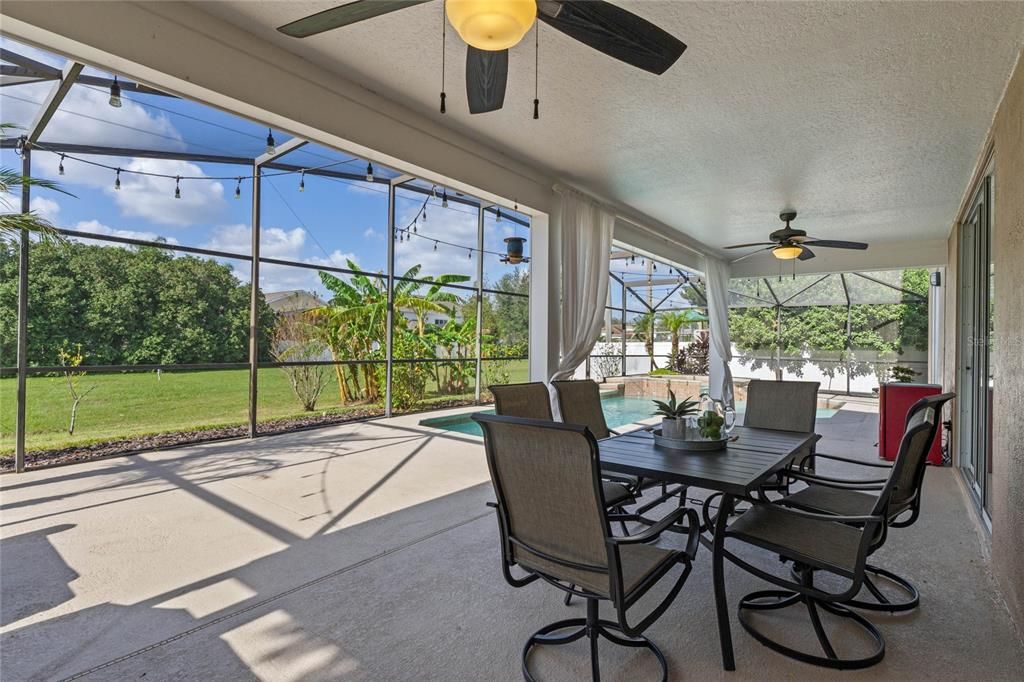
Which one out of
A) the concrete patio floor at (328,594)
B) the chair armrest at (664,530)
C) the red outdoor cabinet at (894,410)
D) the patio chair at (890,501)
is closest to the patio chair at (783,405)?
the patio chair at (890,501)

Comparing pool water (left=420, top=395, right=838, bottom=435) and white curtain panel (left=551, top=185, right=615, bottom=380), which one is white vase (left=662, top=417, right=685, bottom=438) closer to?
white curtain panel (left=551, top=185, right=615, bottom=380)

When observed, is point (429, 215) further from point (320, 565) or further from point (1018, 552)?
point (1018, 552)

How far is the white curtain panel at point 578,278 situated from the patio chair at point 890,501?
2474 millimetres

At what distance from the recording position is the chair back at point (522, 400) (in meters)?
2.96

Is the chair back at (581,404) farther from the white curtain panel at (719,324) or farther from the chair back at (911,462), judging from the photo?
the white curtain panel at (719,324)

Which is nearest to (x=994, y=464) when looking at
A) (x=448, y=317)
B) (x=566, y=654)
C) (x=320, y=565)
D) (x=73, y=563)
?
(x=566, y=654)

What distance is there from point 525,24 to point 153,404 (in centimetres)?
838

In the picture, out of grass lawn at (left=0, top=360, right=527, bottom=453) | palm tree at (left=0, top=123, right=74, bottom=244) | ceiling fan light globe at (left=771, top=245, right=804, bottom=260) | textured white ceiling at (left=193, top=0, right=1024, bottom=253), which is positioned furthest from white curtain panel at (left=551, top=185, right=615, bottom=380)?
grass lawn at (left=0, top=360, right=527, bottom=453)

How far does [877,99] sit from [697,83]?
48.0 inches

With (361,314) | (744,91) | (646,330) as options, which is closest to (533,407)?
(744,91)

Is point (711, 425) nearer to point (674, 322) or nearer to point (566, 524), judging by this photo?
point (566, 524)

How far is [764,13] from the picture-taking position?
2.36 meters

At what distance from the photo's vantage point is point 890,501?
79.7 inches

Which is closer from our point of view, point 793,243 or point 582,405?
Result: point 582,405
